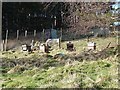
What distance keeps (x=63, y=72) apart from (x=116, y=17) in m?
4.12

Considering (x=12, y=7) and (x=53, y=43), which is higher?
(x=12, y=7)

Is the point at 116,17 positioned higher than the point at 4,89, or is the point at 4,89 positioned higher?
the point at 116,17

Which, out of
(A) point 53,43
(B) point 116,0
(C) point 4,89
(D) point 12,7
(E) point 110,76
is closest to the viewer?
(C) point 4,89

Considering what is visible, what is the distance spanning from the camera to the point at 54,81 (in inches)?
346

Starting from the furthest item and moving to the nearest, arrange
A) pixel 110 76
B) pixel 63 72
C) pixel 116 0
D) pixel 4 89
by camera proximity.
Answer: pixel 116 0 < pixel 63 72 < pixel 110 76 < pixel 4 89

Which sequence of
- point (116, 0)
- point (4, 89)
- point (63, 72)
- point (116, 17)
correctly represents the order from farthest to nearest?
point (116, 17)
point (116, 0)
point (63, 72)
point (4, 89)

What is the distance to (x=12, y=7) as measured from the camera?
115 feet

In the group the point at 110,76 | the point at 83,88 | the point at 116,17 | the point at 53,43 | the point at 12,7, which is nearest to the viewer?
the point at 83,88

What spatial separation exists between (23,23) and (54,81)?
93.4ft

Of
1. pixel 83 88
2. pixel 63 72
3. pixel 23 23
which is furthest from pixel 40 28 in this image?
pixel 83 88

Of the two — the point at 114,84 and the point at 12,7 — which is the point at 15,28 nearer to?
the point at 12,7

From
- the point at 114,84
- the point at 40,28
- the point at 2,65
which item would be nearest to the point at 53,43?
the point at 2,65

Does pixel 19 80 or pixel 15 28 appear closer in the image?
pixel 19 80

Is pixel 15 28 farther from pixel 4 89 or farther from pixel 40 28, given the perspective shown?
pixel 4 89
